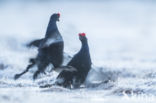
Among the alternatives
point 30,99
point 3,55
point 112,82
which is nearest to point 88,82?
point 112,82

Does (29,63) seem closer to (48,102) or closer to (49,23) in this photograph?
(49,23)

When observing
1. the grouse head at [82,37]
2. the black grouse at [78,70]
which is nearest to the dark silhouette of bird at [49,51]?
the black grouse at [78,70]

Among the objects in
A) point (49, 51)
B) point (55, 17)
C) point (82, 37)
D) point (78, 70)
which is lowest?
point (78, 70)

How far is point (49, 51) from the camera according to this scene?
35.6 feet

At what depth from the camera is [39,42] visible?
11.1m

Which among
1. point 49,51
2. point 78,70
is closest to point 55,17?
point 49,51

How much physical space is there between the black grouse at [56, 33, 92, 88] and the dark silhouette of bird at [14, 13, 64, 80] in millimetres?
337

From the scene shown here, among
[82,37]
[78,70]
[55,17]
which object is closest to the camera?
[78,70]

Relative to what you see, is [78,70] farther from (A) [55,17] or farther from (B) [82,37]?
(A) [55,17]

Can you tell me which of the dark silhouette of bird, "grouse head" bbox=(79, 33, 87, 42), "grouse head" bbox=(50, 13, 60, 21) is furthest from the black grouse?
"grouse head" bbox=(50, 13, 60, 21)

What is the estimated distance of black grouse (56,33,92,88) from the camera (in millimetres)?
10586

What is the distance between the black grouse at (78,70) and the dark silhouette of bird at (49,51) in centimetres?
34

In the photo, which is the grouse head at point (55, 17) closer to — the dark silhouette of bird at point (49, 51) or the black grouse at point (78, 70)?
the dark silhouette of bird at point (49, 51)

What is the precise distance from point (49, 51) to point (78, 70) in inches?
30.4
